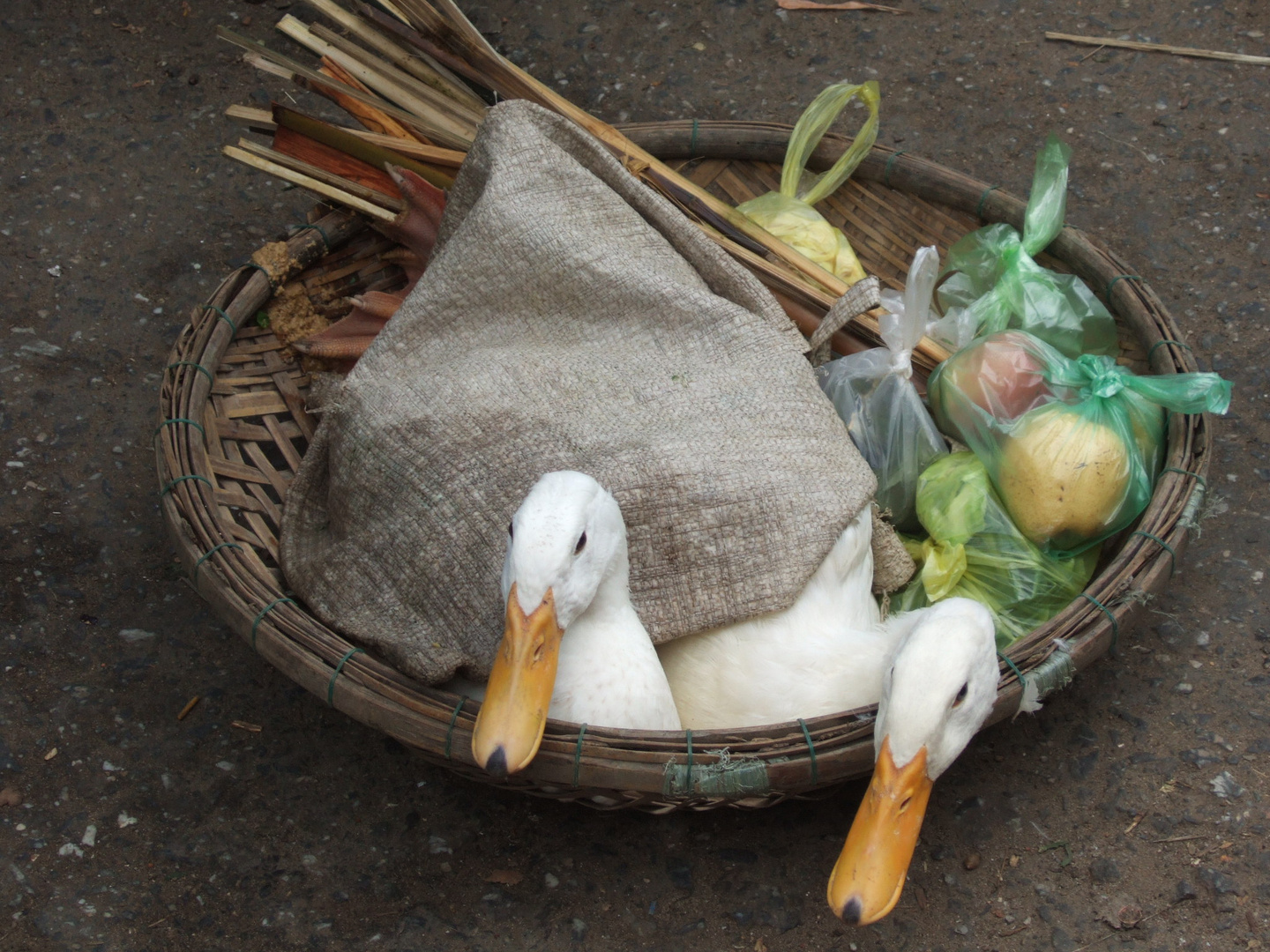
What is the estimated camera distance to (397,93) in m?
2.36

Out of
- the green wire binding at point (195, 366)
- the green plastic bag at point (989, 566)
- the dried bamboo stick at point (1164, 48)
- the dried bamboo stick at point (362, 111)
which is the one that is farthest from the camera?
the dried bamboo stick at point (1164, 48)

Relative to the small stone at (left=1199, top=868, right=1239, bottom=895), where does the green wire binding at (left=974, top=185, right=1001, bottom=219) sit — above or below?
above

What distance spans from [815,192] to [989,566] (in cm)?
99

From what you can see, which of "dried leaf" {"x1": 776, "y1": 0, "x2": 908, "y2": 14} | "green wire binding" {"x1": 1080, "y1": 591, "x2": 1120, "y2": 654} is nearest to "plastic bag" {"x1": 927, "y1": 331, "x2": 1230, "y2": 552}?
"green wire binding" {"x1": 1080, "y1": 591, "x2": 1120, "y2": 654}

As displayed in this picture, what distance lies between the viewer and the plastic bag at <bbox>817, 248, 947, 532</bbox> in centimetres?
197

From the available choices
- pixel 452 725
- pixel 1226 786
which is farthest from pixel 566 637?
pixel 1226 786

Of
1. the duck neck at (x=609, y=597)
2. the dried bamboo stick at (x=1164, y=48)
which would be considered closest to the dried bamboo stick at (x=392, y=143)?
the duck neck at (x=609, y=597)

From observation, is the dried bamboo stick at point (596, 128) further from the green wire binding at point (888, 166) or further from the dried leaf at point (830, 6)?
the dried leaf at point (830, 6)

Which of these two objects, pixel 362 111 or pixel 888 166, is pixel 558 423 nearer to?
pixel 362 111

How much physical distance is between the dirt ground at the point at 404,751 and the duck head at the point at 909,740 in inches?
17.2

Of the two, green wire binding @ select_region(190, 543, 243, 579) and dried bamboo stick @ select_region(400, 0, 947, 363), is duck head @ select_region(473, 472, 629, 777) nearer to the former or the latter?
green wire binding @ select_region(190, 543, 243, 579)

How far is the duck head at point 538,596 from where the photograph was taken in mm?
1334

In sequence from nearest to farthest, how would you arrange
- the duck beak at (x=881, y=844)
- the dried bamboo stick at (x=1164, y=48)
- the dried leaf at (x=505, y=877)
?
the duck beak at (x=881, y=844)
the dried leaf at (x=505, y=877)
the dried bamboo stick at (x=1164, y=48)

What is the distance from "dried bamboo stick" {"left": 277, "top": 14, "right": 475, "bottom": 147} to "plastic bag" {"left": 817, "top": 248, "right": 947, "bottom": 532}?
0.93 metres
